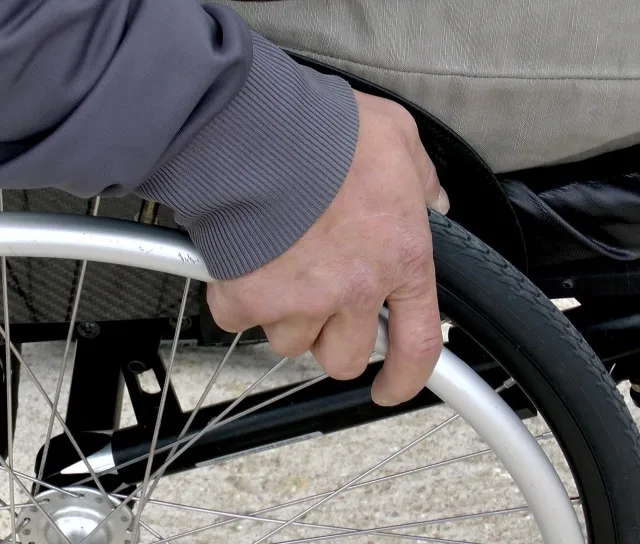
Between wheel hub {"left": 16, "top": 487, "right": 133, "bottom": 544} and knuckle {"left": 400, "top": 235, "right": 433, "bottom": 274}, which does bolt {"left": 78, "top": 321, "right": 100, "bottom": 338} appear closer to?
wheel hub {"left": 16, "top": 487, "right": 133, "bottom": 544}

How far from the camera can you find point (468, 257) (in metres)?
0.70

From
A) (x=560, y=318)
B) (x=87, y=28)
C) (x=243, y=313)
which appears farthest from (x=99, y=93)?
(x=560, y=318)

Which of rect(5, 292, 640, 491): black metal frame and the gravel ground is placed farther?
the gravel ground

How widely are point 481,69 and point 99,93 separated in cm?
31

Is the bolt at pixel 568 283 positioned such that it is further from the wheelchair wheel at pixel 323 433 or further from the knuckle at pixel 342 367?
the knuckle at pixel 342 367

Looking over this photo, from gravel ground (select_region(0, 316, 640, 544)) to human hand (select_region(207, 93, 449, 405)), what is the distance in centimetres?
77

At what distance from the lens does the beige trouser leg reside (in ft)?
2.17

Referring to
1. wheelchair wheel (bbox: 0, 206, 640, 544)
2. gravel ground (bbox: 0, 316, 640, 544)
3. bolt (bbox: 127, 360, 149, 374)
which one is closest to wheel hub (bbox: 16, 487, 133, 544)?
wheelchair wheel (bbox: 0, 206, 640, 544)

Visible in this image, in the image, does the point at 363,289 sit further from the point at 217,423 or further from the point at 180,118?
the point at 217,423

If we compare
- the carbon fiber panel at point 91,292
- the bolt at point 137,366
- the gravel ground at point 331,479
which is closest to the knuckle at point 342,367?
the carbon fiber panel at point 91,292

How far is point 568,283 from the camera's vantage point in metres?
0.84

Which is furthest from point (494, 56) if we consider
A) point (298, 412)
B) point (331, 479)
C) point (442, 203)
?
point (331, 479)

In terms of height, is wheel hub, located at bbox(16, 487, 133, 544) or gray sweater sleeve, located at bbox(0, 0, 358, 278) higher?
gray sweater sleeve, located at bbox(0, 0, 358, 278)

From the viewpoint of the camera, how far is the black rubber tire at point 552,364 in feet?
2.33
